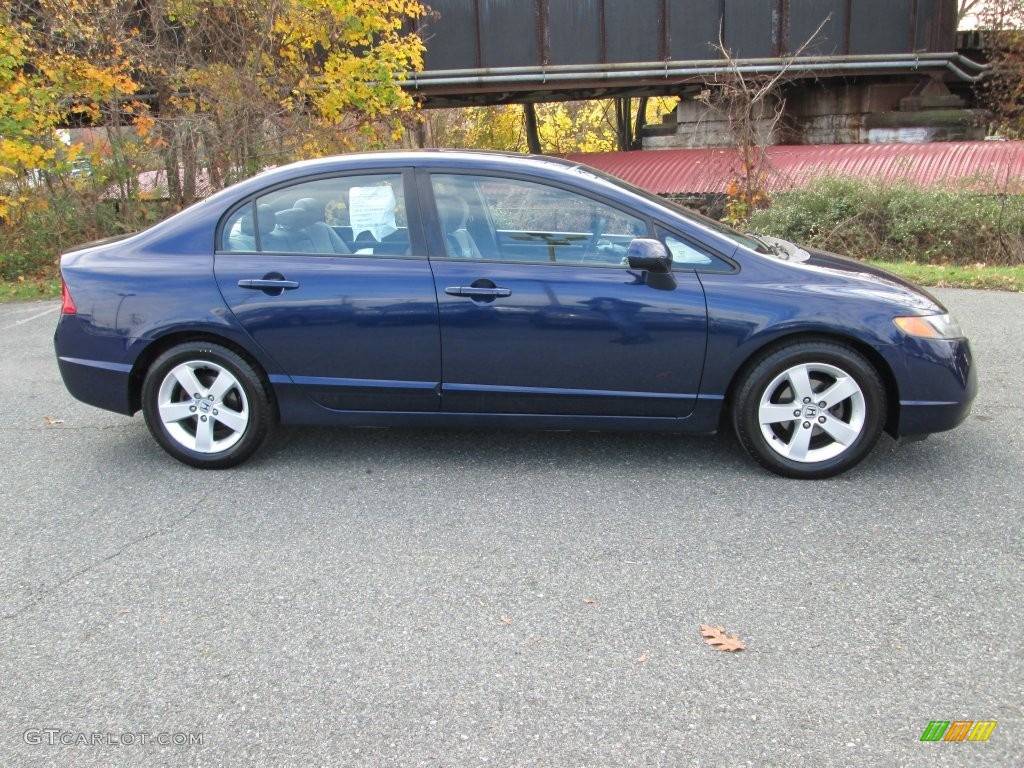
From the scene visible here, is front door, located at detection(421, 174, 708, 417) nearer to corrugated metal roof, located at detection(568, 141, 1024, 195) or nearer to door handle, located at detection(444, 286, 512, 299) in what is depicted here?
door handle, located at detection(444, 286, 512, 299)

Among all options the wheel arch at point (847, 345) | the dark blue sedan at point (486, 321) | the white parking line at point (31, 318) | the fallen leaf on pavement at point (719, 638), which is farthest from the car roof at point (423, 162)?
the white parking line at point (31, 318)

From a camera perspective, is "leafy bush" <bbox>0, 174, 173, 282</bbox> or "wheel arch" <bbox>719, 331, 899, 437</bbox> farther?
"leafy bush" <bbox>0, 174, 173, 282</bbox>

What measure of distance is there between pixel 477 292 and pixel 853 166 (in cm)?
1044

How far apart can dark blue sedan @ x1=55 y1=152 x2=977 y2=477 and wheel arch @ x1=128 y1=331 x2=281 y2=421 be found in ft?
0.04

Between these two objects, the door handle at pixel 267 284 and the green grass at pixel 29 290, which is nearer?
the door handle at pixel 267 284

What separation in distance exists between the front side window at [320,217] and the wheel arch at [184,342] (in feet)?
1.62

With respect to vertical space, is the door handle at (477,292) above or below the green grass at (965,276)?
above

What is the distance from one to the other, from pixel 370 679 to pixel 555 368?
2.01m

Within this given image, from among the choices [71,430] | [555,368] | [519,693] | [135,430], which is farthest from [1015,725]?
[71,430]

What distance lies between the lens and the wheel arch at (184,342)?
4.74 metres

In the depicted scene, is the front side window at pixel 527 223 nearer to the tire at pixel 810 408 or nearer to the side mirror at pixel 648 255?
the side mirror at pixel 648 255

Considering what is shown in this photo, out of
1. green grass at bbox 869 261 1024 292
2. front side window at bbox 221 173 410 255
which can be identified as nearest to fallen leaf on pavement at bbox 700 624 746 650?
front side window at bbox 221 173 410 255

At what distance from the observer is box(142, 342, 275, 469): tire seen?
4.70m

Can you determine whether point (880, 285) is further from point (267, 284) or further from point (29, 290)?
point (29, 290)
